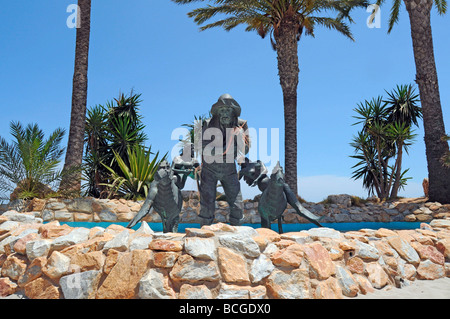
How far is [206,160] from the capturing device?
397 centimetres

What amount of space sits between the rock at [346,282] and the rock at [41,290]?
2353 mm

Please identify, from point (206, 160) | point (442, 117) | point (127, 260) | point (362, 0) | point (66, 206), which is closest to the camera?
point (127, 260)

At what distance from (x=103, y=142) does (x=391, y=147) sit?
39.6 ft

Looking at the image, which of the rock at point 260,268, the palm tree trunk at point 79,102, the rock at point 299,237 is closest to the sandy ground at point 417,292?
the rock at point 299,237

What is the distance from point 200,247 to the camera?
269cm

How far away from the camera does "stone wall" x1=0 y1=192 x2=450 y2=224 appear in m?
9.20

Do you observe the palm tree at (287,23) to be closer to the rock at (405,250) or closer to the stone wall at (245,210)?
the stone wall at (245,210)

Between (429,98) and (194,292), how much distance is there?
11.9 m

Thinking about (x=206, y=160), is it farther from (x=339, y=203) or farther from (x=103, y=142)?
(x=103, y=142)

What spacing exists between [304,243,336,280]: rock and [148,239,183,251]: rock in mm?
1041

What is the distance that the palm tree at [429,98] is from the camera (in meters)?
11.4

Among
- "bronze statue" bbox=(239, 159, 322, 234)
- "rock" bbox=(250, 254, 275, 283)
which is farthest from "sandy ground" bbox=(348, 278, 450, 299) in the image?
"bronze statue" bbox=(239, 159, 322, 234)
